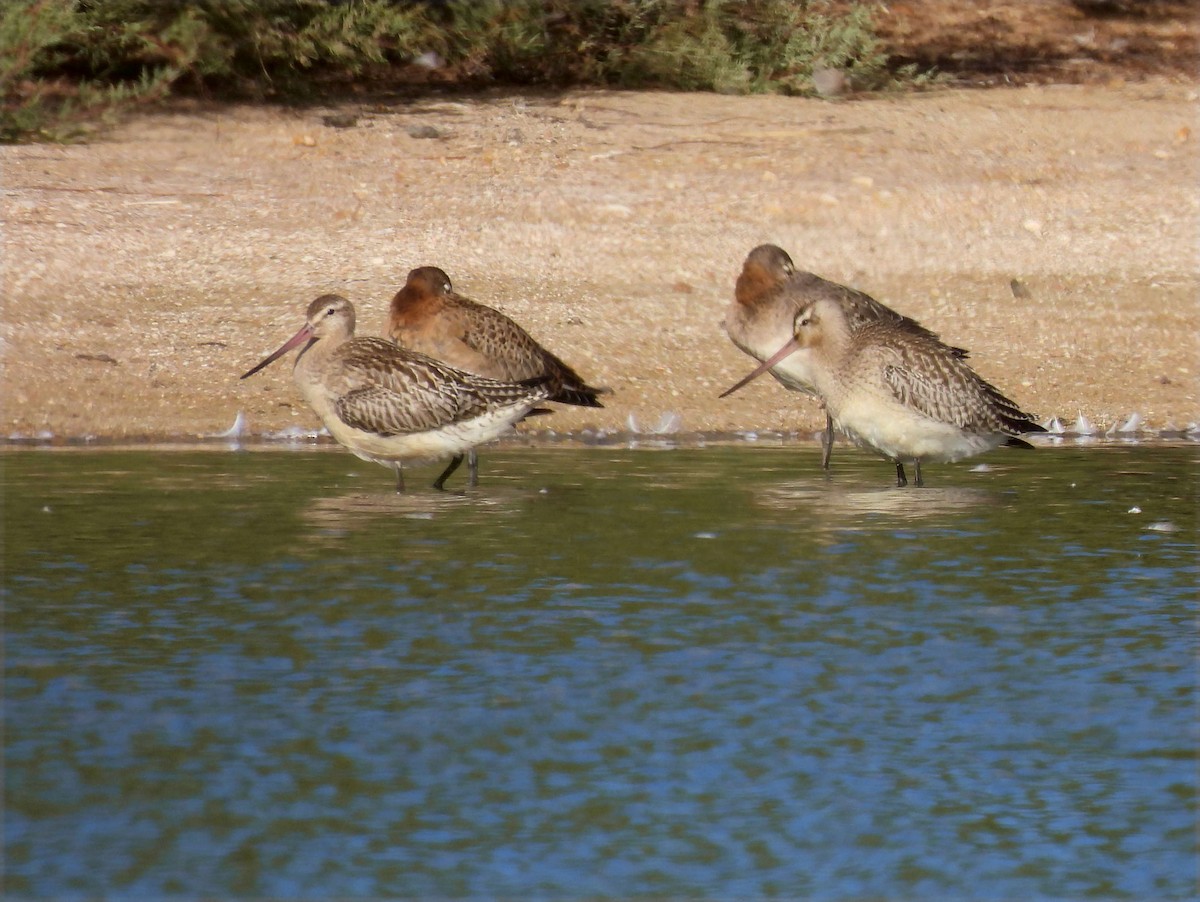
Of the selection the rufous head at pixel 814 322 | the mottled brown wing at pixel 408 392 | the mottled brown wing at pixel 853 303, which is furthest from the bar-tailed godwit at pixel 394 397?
the mottled brown wing at pixel 853 303

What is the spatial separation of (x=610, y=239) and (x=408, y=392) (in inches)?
204

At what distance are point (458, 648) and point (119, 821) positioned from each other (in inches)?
80.7

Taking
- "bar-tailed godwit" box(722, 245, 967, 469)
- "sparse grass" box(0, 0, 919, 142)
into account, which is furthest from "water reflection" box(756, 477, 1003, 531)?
"sparse grass" box(0, 0, 919, 142)

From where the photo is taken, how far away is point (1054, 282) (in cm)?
1598

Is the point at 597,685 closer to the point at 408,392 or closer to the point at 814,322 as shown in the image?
the point at 408,392

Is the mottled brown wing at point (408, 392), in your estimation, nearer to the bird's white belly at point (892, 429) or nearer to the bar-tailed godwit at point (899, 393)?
the bar-tailed godwit at point (899, 393)

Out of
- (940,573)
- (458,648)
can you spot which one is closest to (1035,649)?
(940,573)

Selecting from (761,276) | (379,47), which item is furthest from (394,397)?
(379,47)

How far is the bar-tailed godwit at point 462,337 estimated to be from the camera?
478 inches

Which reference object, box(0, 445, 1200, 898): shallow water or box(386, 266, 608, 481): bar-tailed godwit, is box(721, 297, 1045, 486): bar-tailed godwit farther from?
box(386, 266, 608, 481): bar-tailed godwit

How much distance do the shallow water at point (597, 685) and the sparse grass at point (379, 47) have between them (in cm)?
686

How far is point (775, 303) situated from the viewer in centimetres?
1280

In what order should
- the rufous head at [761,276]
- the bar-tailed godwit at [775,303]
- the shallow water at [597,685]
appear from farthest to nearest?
the rufous head at [761,276] < the bar-tailed godwit at [775,303] < the shallow water at [597,685]

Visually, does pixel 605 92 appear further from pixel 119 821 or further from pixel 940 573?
pixel 119 821
